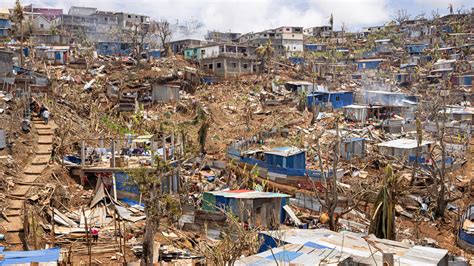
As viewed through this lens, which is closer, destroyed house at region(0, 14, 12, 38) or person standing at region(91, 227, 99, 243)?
person standing at region(91, 227, 99, 243)

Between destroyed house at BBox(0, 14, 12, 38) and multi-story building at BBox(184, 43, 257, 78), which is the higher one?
destroyed house at BBox(0, 14, 12, 38)

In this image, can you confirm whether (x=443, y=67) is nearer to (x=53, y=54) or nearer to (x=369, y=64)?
(x=369, y=64)

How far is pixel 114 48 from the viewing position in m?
52.0

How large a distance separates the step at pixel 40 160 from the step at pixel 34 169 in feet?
0.94

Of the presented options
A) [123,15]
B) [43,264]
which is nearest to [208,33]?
[123,15]

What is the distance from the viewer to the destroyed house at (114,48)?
168ft

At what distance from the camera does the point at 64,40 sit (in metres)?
48.7

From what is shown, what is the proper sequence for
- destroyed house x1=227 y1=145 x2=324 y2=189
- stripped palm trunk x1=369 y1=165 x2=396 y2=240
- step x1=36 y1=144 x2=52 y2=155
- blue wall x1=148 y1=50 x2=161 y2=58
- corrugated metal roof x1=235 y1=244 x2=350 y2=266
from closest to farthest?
1. corrugated metal roof x1=235 y1=244 x2=350 y2=266
2. stripped palm trunk x1=369 y1=165 x2=396 y2=240
3. step x1=36 y1=144 x2=52 y2=155
4. destroyed house x1=227 y1=145 x2=324 y2=189
5. blue wall x1=148 y1=50 x2=161 y2=58

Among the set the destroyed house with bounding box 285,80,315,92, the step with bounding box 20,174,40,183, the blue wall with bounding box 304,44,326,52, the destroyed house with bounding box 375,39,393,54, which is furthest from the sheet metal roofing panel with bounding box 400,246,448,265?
the blue wall with bounding box 304,44,326,52

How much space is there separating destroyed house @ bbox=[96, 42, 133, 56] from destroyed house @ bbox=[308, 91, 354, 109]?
23.3 metres

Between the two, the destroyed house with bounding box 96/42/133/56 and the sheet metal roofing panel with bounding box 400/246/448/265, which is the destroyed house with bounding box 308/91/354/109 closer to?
the destroyed house with bounding box 96/42/133/56

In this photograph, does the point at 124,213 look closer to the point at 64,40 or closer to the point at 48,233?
the point at 48,233

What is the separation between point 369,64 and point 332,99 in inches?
881

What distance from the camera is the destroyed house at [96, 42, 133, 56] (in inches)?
2015
